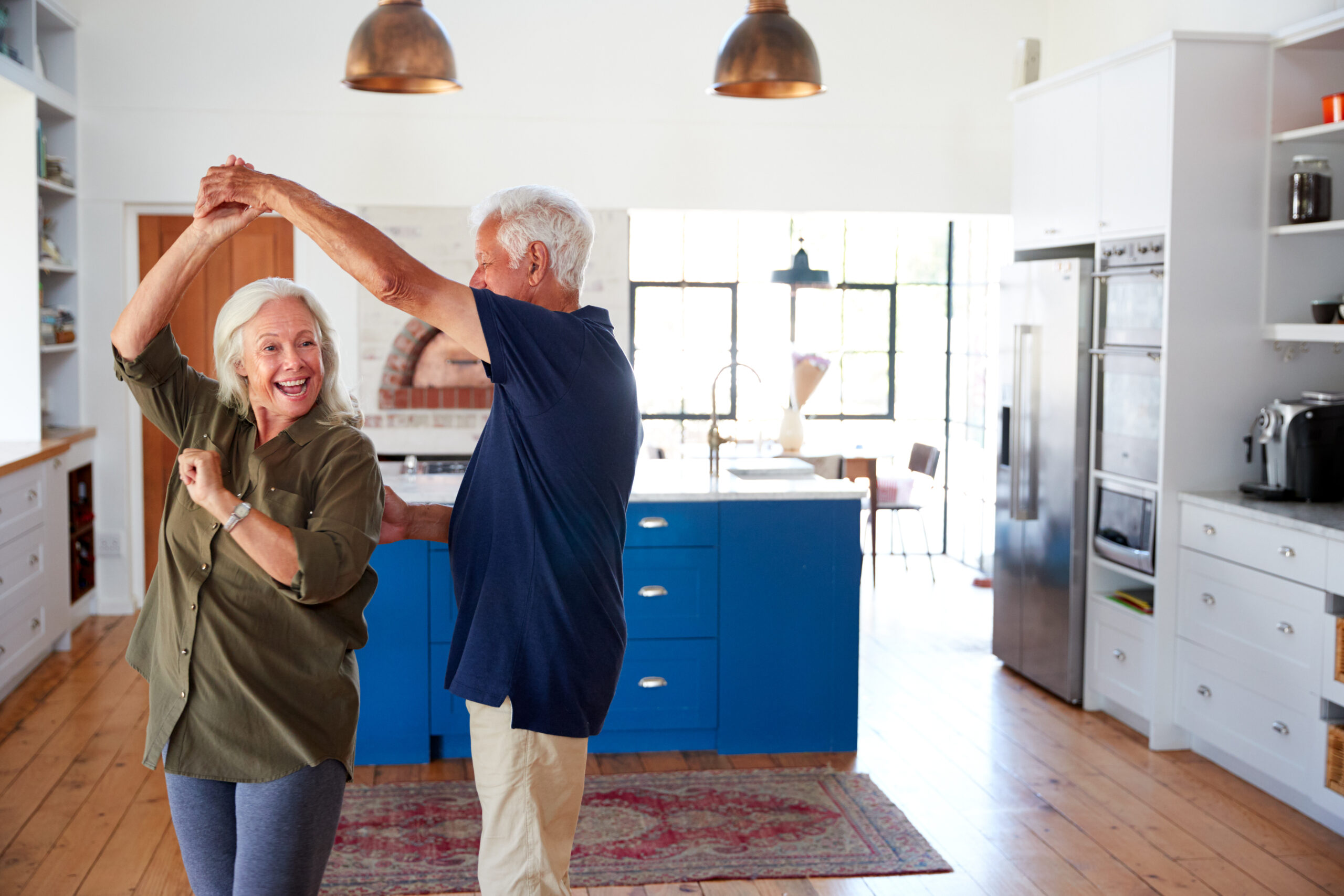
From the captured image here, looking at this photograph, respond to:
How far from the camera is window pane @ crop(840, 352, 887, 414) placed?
829 centimetres

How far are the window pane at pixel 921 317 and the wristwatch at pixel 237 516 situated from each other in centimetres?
694

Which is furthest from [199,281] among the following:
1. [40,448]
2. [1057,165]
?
[1057,165]

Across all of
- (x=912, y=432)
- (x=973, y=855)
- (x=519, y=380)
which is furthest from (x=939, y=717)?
(x=912, y=432)

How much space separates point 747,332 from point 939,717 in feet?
14.5

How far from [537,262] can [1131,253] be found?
122 inches

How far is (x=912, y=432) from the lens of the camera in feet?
27.1

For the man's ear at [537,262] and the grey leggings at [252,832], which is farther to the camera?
the man's ear at [537,262]

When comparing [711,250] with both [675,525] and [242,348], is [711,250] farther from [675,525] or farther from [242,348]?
[242,348]

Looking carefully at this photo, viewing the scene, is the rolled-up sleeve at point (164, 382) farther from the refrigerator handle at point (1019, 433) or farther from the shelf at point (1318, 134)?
the refrigerator handle at point (1019, 433)

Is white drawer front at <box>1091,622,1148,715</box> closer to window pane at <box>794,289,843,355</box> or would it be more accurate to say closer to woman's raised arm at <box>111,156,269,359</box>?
woman's raised arm at <box>111,156,269,359</box>

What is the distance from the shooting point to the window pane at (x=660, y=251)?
831 centimetres

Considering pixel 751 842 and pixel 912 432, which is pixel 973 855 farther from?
pixel 912 432

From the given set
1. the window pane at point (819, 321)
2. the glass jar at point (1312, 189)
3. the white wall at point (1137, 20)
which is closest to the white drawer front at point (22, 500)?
the glass jar at point (1312, 189)

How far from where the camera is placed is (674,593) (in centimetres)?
404
